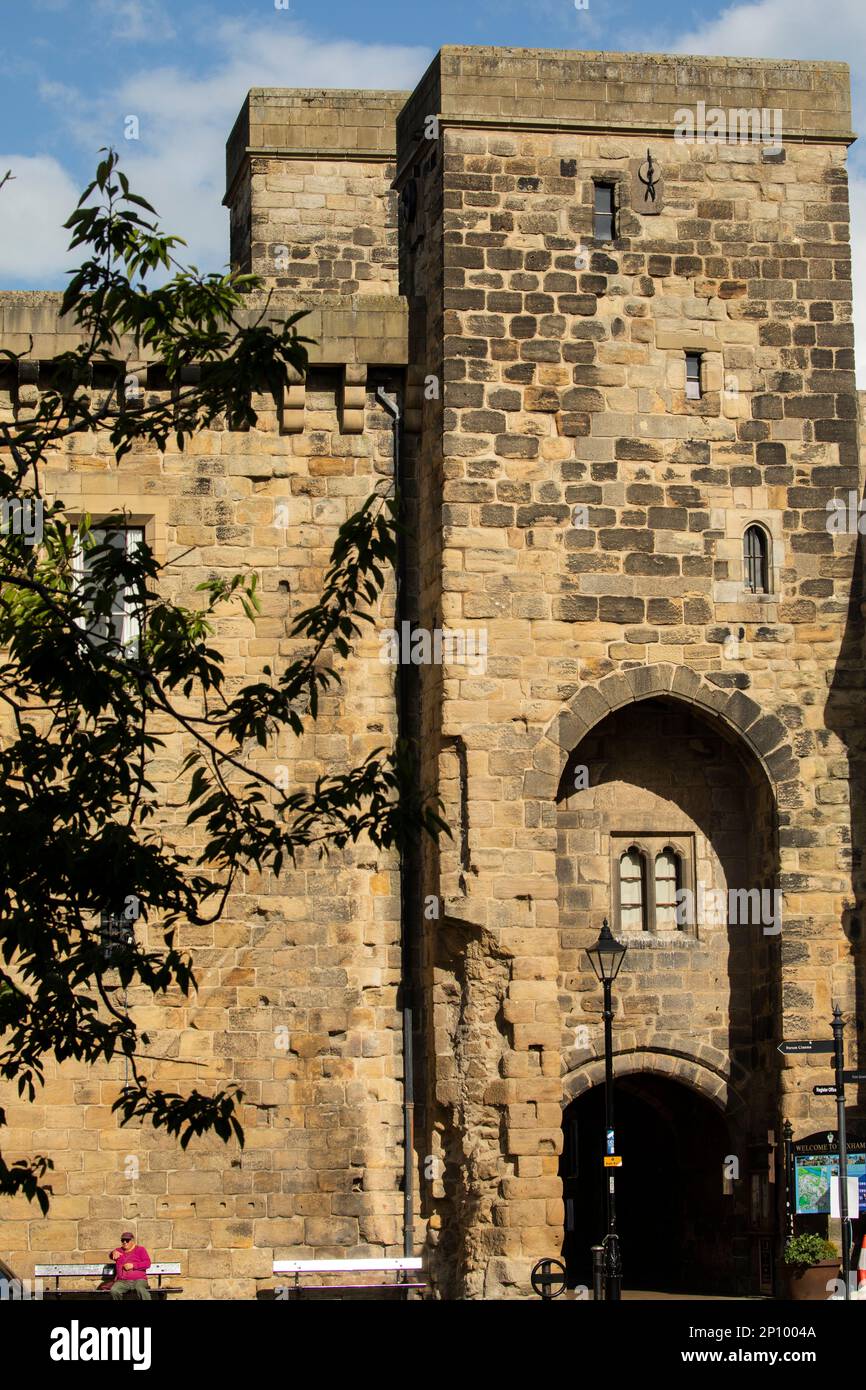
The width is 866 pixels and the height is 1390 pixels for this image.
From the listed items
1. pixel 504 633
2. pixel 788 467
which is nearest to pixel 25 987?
pixel 504 633

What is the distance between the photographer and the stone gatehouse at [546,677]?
21000 millimetres

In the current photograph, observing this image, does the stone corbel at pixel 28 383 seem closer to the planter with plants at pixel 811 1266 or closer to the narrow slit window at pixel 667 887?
the narrow slit window at pixel 667 887

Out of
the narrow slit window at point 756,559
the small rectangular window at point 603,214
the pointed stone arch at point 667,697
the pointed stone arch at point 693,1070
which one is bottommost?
the pointed stone arch at point 693,1070

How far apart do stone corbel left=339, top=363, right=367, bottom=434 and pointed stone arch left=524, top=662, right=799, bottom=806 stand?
345cm

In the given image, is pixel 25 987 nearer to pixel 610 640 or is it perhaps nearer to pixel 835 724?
pixel 610 640

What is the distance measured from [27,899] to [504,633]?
35.6ft

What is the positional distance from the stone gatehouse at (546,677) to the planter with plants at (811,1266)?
68 cm

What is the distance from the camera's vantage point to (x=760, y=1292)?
2138cm

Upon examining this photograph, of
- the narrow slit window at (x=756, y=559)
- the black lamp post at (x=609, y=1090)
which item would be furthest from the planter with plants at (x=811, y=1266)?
the narrow slit window at (x=756, y=559)

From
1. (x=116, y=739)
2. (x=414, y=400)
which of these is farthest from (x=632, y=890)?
(x=116, y=739)

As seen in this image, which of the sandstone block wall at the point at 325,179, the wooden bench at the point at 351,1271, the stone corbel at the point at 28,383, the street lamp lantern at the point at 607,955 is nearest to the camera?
the street lamp lantern at the point at 607,955

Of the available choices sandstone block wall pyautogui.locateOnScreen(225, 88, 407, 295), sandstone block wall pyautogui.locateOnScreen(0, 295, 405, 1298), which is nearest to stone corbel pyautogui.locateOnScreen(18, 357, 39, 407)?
sandstone block wall pyautogui.locateOnScreen(0, 295, 405, 1298)

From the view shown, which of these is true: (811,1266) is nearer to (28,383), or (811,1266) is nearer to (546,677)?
(546,677)

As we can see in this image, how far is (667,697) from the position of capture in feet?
71.5
